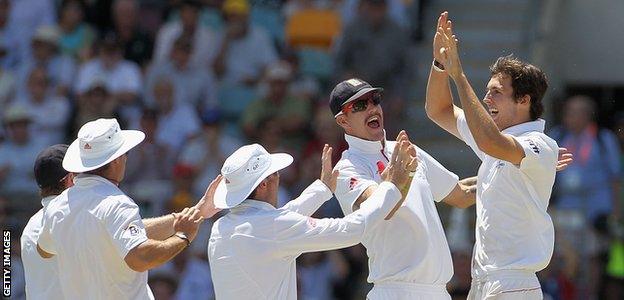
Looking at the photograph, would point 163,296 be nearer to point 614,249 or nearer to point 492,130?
point 614,249

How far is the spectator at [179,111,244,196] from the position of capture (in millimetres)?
15258

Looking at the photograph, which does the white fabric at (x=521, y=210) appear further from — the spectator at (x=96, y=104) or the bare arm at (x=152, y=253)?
the spectator at (x=96, y=104)

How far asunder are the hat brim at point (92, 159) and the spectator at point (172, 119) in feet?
22.6

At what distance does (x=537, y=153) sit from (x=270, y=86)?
757cm

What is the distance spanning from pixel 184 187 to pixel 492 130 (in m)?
7.30

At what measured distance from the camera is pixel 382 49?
1552 cm

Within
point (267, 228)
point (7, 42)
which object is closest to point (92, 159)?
point (267, 228)

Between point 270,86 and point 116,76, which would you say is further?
point 116,76

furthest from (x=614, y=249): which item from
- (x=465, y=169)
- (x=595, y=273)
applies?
(x=465, y=169)

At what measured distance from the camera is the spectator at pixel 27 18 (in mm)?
17328

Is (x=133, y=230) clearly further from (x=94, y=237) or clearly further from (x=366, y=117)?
(x=366, y=117)

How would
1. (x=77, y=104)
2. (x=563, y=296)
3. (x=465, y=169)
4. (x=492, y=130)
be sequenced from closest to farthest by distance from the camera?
(x=492, y=130), (x=563, y=296), (x=465, y=169), (x=77, y=104)

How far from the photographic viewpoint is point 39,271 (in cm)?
919

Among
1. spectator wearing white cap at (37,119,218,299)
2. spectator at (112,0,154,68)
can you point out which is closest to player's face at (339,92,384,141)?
spectator wearing white cap at (37,119,218,299)
